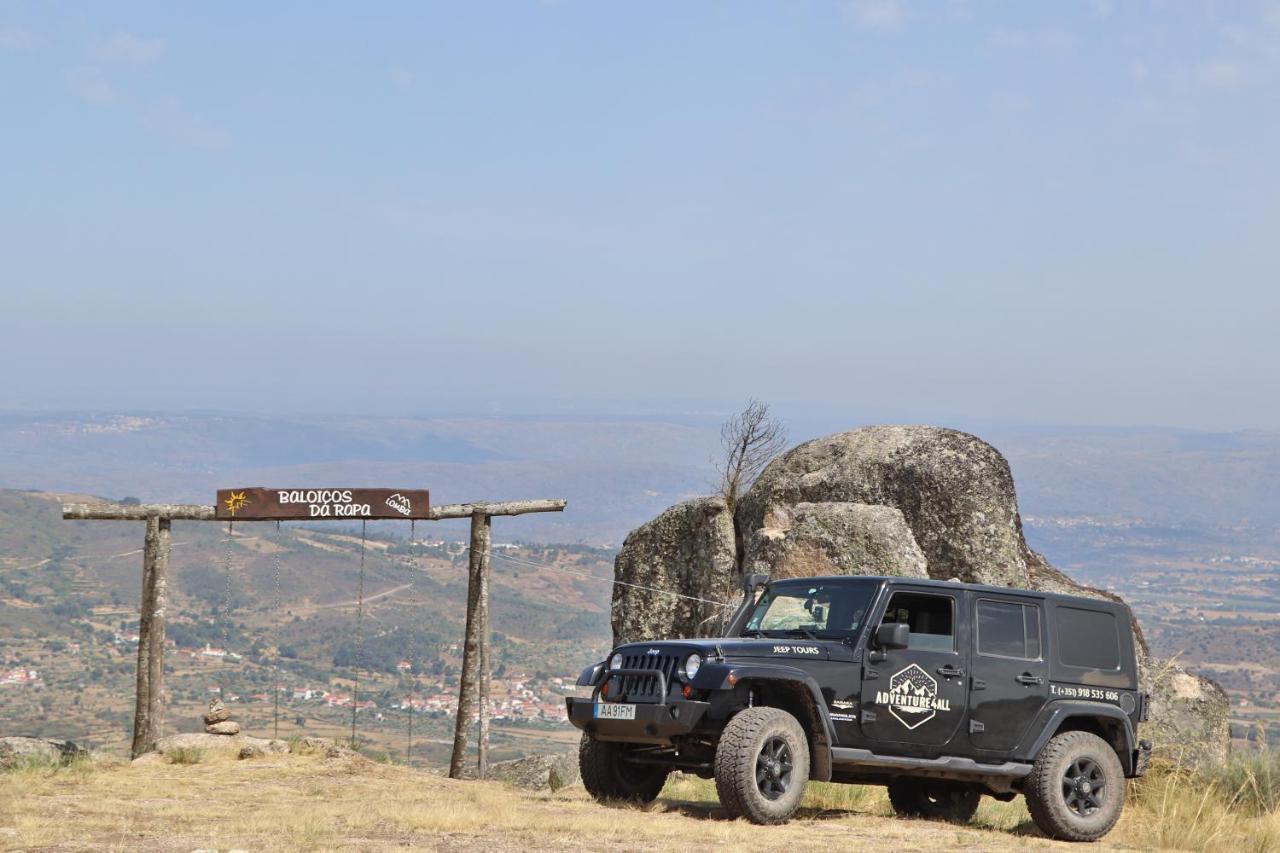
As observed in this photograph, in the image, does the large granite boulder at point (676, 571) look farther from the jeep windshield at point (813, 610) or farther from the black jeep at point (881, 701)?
the black jeep at point (881, 701)

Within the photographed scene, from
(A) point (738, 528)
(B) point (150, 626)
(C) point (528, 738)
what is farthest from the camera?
(C) point (528, 738)

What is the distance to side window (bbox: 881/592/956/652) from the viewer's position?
45.0 feet

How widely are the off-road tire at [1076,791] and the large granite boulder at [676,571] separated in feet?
30.5

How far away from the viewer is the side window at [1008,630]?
547 inches

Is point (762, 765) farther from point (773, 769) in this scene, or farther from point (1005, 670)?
point (1005, 670)

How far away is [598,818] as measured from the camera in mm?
12836

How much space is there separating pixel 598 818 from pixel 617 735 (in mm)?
853

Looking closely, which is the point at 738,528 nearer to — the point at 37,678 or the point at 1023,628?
the point at 1023,628

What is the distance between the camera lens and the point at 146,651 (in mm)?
20594

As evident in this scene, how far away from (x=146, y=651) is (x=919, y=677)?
1146 centimetres

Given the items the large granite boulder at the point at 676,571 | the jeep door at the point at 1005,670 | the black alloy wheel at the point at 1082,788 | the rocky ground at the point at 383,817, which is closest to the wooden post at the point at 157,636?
the rocky ground at the point at 383,817

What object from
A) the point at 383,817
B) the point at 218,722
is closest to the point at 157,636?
the point at 218,722

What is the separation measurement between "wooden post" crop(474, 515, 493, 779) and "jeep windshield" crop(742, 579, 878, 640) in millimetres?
7682

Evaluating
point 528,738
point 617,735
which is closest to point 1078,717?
point 617,735
